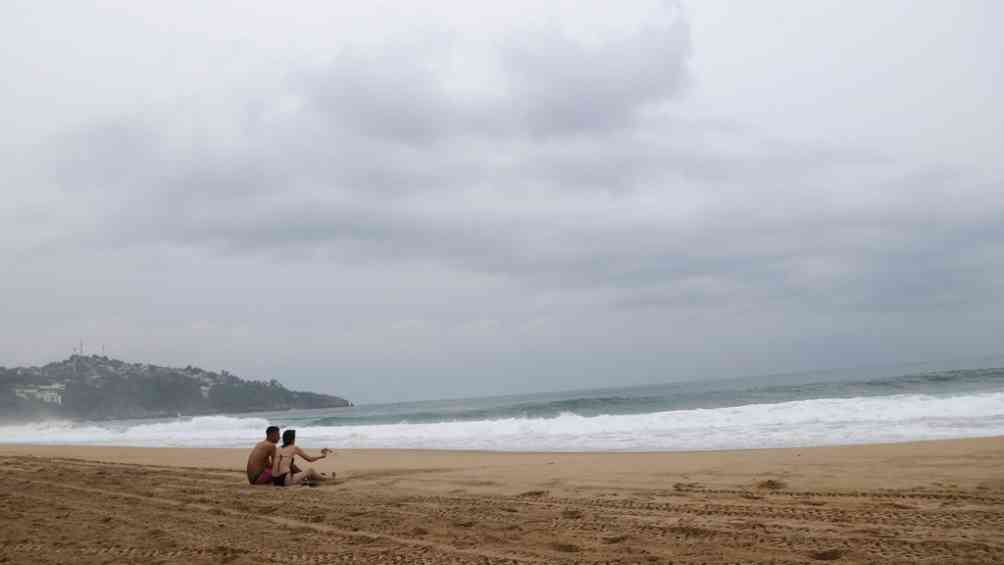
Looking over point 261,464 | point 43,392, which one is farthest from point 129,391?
point 261,464

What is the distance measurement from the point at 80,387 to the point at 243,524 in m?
129

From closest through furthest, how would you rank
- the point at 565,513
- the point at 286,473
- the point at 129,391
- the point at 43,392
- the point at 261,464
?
the point at 565,513, the point at 286,473, the point at 261,464, the point at 43,392, the point at 129,391

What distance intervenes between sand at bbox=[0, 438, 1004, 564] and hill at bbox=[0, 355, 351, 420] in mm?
112082

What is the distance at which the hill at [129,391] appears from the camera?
10751 centimetres

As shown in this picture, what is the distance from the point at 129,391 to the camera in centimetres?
11956

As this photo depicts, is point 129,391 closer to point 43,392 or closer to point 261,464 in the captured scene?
point 43,392

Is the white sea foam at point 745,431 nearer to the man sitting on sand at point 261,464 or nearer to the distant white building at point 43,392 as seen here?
the man sitting on sand at point 261,464

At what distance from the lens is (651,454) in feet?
42.8

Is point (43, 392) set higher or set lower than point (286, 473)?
higher

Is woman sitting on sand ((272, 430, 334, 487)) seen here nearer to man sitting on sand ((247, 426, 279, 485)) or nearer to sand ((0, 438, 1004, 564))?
man sitting on sand ((247, 426, 279, 485))

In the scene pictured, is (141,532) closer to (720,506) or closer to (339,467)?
(720,506)

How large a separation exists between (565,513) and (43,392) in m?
126

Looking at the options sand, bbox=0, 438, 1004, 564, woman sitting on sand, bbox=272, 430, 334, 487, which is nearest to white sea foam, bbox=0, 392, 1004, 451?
sand, bbox=0, 438, 1004, 564

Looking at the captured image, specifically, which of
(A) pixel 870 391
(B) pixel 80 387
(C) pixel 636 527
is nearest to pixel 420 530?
(C) pixel 636 527
